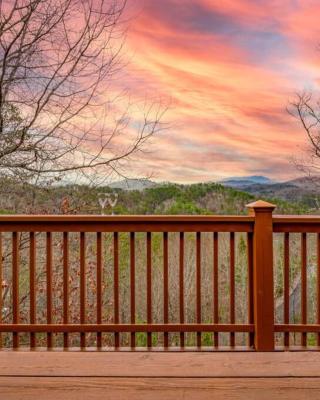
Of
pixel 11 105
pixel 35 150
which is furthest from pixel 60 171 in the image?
pixel 11 105

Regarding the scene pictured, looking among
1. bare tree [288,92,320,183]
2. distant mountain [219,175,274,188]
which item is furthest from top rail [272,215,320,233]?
bare tree [288,92,320,183]

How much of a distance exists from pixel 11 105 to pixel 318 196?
4868 millimetres

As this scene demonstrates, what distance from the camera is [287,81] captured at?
23.3ft

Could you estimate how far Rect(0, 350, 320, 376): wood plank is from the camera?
260 centimetres

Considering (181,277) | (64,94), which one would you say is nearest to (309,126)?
(64,94)

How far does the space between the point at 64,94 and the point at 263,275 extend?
4.25 m

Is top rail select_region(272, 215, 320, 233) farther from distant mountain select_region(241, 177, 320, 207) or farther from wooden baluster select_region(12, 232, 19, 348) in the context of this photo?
distant mountain select_region(241, 177, 320, 207)

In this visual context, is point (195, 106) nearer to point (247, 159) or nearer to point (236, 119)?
point (236, 119)

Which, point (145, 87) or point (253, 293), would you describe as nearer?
point (253, 293)

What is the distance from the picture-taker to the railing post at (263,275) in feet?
10.6

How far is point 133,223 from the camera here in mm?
3234

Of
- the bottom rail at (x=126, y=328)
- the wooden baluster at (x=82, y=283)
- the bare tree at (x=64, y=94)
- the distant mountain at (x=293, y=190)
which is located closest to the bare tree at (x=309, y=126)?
the distant mountain at (x=293, y=190)

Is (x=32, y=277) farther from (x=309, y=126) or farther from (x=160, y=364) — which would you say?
(x=309, y=126)

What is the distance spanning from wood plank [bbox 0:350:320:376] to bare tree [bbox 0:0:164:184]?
382cm
